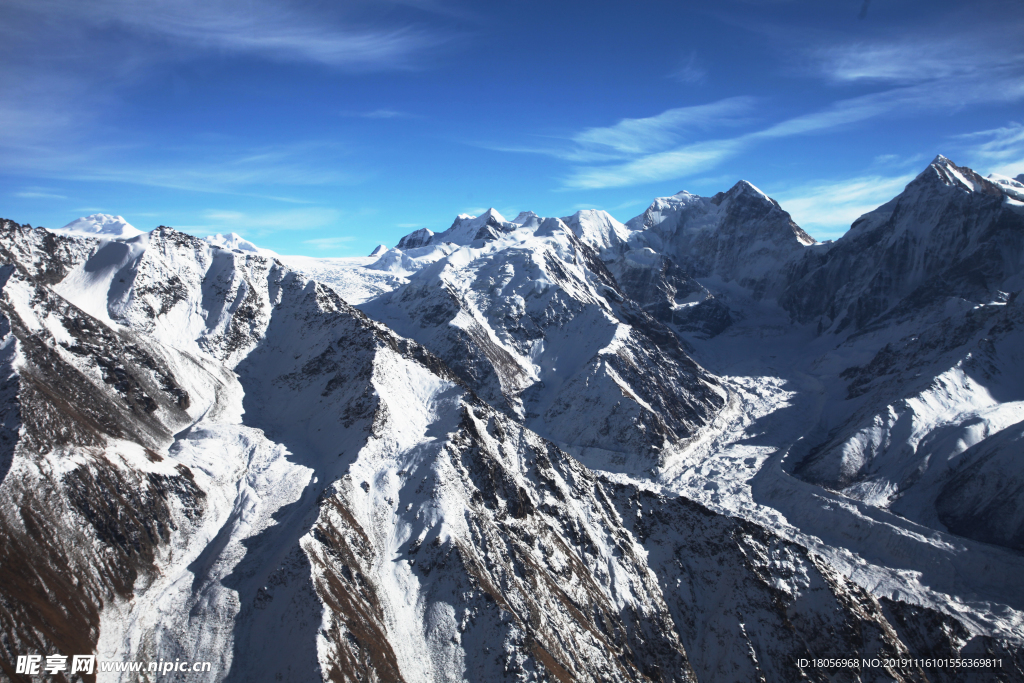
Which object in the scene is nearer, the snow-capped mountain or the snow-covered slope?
the snow-capped mountain

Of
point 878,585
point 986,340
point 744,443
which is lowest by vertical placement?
point 878,585

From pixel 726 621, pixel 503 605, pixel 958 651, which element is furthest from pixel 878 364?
pixel 503 605

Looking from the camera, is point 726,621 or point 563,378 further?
point 563,378

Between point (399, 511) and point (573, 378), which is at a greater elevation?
point (573, 378)

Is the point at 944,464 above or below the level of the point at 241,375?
below

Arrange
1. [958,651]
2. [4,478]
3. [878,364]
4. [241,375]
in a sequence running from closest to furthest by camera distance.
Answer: [4,478], [958,651], [241,375], [878,364]

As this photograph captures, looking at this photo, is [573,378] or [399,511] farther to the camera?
[573,378]

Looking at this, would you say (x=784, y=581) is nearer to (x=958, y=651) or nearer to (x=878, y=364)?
(x=958, y=651)

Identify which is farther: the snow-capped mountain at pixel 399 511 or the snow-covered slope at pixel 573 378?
the snow-covered slope at pixel 573 378
